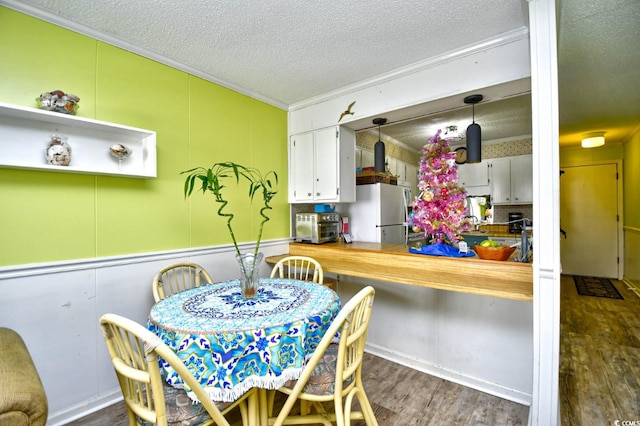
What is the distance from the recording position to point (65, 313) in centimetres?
182

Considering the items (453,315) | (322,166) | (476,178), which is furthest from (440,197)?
(476,178)

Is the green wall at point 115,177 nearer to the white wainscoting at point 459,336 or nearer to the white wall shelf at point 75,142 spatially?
the white wall shelf at point 75,142

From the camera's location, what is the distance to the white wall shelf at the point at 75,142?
1620 mm

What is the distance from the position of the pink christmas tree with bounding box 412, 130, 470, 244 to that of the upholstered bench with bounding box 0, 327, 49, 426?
2.31m

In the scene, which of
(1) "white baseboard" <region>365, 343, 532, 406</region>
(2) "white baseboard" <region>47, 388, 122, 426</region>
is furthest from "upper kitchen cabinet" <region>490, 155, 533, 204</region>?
(2) "white baseboard" <region>47, 388, 122, 426</region>

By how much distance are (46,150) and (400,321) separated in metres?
2.88

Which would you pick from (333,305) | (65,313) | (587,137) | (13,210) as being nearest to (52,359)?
(65,313)

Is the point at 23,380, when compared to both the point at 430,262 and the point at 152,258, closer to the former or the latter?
the point at 152,258

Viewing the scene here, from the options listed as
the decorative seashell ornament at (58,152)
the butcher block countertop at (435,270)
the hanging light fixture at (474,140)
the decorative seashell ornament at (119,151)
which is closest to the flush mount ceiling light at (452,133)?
the hanging light fixture at (474,140)

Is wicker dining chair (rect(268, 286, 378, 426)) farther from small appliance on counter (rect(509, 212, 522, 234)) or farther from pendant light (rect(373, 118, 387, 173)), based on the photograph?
small appliance on counter (rect(509, 212, 522, 234))

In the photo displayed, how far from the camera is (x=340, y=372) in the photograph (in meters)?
1.25

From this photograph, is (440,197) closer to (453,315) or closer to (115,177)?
(453,315)

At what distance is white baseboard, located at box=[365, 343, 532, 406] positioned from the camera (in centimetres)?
201

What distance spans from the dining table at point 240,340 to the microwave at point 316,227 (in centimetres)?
154
